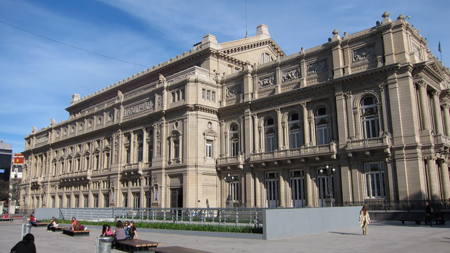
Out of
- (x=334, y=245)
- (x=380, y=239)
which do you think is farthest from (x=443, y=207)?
(x=334, y=245)

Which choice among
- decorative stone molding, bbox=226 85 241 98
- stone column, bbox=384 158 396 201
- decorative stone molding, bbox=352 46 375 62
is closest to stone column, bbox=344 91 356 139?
decorative stone molding, bbox=352 46 375 62

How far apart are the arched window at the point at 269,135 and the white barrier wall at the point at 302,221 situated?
58.0 ft

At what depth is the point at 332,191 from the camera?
3872 cm

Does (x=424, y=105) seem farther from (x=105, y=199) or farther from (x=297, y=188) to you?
(x=105, y=199)

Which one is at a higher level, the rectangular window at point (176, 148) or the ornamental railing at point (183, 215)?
the rectangular window at point (176, 148)

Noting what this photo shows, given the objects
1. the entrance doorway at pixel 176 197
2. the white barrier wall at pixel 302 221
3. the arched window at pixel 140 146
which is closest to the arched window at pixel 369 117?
the white barrier wall at pixel 302 221

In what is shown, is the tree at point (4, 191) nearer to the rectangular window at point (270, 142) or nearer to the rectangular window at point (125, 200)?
the rectangular window at point (125, 200)

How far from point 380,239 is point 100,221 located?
2681cm

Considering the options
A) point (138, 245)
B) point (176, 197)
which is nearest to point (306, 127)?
point (176, 197)

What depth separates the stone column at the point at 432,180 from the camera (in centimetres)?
3381

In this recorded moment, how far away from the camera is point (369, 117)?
1476 inches

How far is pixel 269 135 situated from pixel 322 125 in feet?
22.6

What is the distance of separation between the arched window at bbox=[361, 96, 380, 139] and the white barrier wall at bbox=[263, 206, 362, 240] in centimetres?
1163

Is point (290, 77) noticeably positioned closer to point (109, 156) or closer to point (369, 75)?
point (369, 75)
